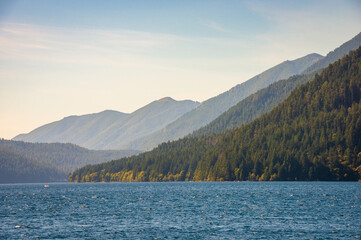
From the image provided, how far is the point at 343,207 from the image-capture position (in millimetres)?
108938

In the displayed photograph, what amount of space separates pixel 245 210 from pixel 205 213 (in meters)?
10.5

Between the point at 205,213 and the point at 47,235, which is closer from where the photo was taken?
the point at 47,235

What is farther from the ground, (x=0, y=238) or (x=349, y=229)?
(x=0, y=238)

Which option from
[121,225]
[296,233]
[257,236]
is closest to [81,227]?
[121,225]

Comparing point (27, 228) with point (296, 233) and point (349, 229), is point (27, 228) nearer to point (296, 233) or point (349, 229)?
point (296, 233)

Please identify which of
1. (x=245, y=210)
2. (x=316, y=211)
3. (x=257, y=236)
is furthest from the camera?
(x=245, y=210)

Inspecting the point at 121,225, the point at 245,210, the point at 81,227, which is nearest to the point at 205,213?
the point at 245,210

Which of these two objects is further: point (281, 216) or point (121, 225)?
point (281, 216)

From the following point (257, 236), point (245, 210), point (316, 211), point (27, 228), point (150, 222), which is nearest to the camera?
point (257, 236)

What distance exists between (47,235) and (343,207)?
222ft

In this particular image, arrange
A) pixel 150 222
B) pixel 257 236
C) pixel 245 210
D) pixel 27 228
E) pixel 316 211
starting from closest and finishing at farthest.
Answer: pixel 257 236, pixel 27 228, pixel 150 222, pixel 316 211, pixel 245 210

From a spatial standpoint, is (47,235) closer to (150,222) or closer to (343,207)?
(150,222)

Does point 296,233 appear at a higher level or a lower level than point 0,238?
lower

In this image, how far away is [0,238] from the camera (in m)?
75.8
